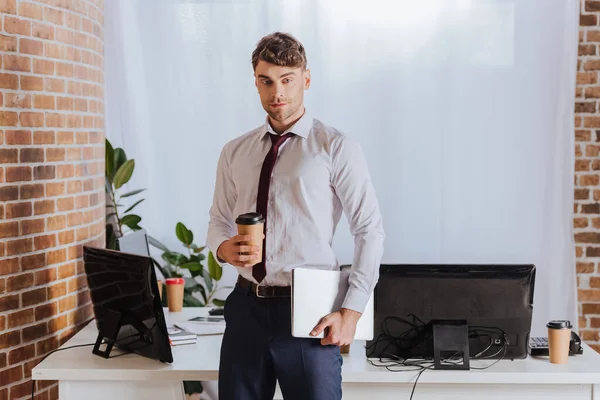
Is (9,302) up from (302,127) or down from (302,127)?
down

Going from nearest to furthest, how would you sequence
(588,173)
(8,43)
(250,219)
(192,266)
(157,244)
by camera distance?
(250,219) → (8,43) → (588,173) → (192,266) → (157,244)

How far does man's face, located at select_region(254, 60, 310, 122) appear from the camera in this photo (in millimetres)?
2311

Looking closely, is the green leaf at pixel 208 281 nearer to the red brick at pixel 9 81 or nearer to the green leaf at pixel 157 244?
the green leaf at pixel 157 244

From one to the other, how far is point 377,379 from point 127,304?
906 mm

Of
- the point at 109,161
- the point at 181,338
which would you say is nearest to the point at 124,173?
the point at 109,161

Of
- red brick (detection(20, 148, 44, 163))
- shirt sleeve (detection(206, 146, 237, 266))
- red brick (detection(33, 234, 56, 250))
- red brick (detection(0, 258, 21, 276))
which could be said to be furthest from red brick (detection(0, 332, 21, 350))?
shirt sleeve (detection(206, 146, 237, 266))

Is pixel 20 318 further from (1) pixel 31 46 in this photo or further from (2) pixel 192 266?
(2) pixel 192 266

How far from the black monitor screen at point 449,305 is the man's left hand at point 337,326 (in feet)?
1.34

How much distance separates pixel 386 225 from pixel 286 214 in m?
2.29

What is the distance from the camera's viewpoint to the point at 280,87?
7.59ft

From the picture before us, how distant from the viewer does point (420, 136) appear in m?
4.52

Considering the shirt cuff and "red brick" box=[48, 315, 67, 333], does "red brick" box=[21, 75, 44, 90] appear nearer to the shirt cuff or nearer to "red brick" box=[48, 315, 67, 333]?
"red brick" box=[48, 315, 67, 333]

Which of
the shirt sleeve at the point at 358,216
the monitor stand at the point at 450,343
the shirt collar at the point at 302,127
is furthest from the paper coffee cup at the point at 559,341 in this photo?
the shirt collar at the point at 302,127

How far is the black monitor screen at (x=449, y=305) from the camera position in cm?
269
